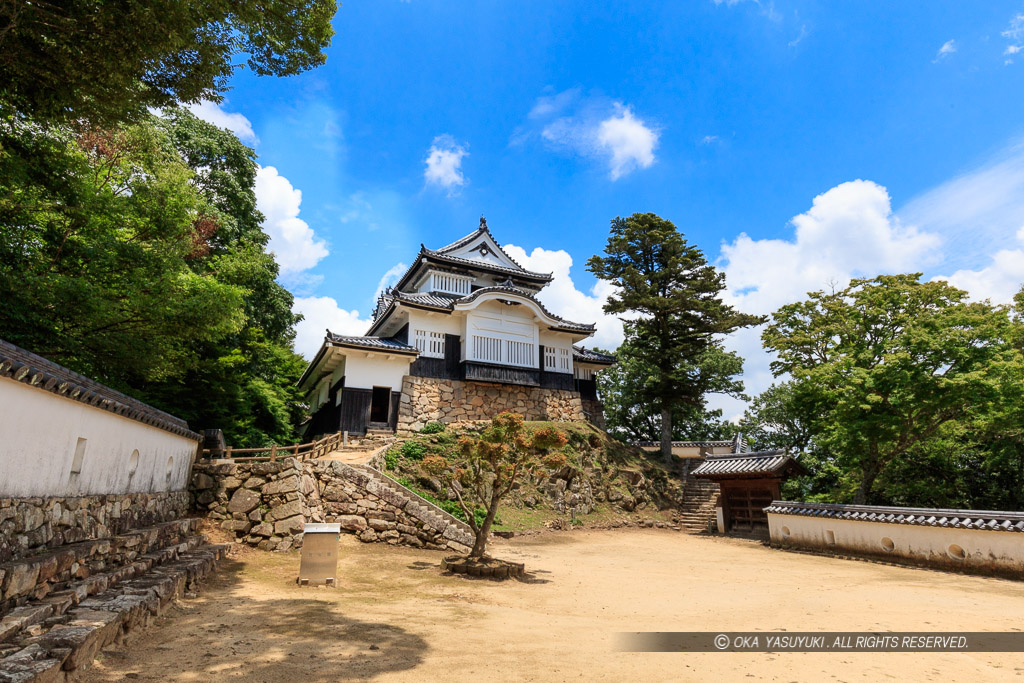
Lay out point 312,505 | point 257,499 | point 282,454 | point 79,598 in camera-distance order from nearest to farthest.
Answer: point 79,598 → point 257,499 → point 312,505 → point 282,454

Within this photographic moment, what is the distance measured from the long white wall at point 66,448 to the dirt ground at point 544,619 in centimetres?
200

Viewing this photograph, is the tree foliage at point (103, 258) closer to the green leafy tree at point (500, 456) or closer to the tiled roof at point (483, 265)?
the green leafy tree at point (500, 456)

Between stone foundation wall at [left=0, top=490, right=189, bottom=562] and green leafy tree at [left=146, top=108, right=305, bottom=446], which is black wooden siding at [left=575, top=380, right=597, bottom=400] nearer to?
green leafy tree at [left=146, top=108, right=305, bottom=446]

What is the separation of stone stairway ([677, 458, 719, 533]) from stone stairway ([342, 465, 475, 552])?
10811 mm

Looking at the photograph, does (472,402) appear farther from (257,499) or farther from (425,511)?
(257,499)

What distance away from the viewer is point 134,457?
8.33 metres

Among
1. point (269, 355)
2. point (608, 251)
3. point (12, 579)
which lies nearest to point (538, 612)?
point (12, 579)

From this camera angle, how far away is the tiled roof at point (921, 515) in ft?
35.0

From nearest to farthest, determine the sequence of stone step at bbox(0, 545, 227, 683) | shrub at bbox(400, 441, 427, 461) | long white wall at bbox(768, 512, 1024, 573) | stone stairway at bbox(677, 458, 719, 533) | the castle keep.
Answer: stone step at bbox(0, 545, 227, 683) < long white wall at bbox(768, 512, 1024, 573) < shrub at bbox(400, 441, 427, 461) < stone stairway at bbox(677, 458, 719, 533) < the castle keep

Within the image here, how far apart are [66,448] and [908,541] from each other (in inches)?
655

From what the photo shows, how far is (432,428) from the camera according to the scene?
20.7 meters

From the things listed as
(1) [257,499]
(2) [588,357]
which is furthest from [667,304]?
(1) [257,499]

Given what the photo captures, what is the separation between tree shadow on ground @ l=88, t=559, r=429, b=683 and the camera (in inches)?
192

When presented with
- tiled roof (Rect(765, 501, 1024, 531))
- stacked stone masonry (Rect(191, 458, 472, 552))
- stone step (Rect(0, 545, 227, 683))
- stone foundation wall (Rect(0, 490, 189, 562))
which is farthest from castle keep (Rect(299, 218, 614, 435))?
stone step (Rect(0, 545, 227, 683))
